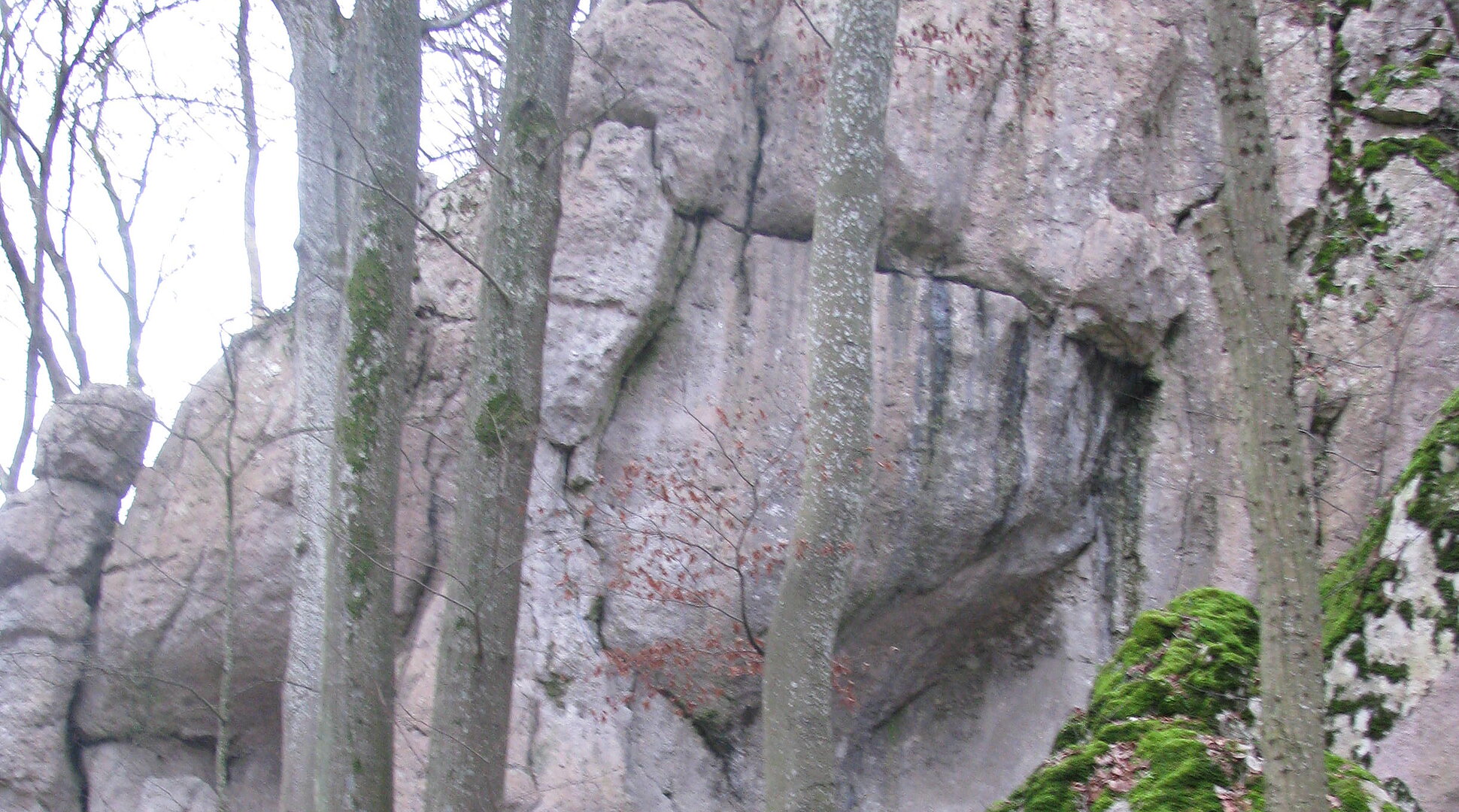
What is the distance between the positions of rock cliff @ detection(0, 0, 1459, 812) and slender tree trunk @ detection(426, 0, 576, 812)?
3334 mm

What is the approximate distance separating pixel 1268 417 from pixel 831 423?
2.24 m

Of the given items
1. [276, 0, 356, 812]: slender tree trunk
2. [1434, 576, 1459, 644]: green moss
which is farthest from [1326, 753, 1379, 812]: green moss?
[276, 0, 356, 812]: slender tree trunk

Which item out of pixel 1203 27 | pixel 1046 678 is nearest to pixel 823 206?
pixel 1046 678

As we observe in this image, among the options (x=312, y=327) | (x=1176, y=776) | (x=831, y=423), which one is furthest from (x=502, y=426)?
(x=312, y=327)

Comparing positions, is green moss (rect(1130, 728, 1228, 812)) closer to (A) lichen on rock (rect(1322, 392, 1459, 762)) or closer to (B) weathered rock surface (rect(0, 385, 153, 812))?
(A) lichen on rock (rect(1322, 392, 1459, 762))

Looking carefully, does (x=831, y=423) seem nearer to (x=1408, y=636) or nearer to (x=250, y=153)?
(x=1408, y=636)

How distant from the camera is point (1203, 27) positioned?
454 inches

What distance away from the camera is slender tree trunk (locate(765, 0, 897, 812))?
5.75 meters

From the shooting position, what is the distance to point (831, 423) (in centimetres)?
611

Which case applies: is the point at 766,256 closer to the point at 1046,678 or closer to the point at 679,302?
the point at 679,302

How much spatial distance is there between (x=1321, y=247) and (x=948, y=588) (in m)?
4.55

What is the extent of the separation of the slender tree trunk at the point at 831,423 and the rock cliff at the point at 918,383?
3492 mm

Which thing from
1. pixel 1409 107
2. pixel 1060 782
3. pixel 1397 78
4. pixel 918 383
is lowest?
pixel 1060 782

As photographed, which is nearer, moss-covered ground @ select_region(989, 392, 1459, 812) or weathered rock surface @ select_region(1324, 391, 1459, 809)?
moss-covered ground @ select_region(989, 392, 1459, 812)
